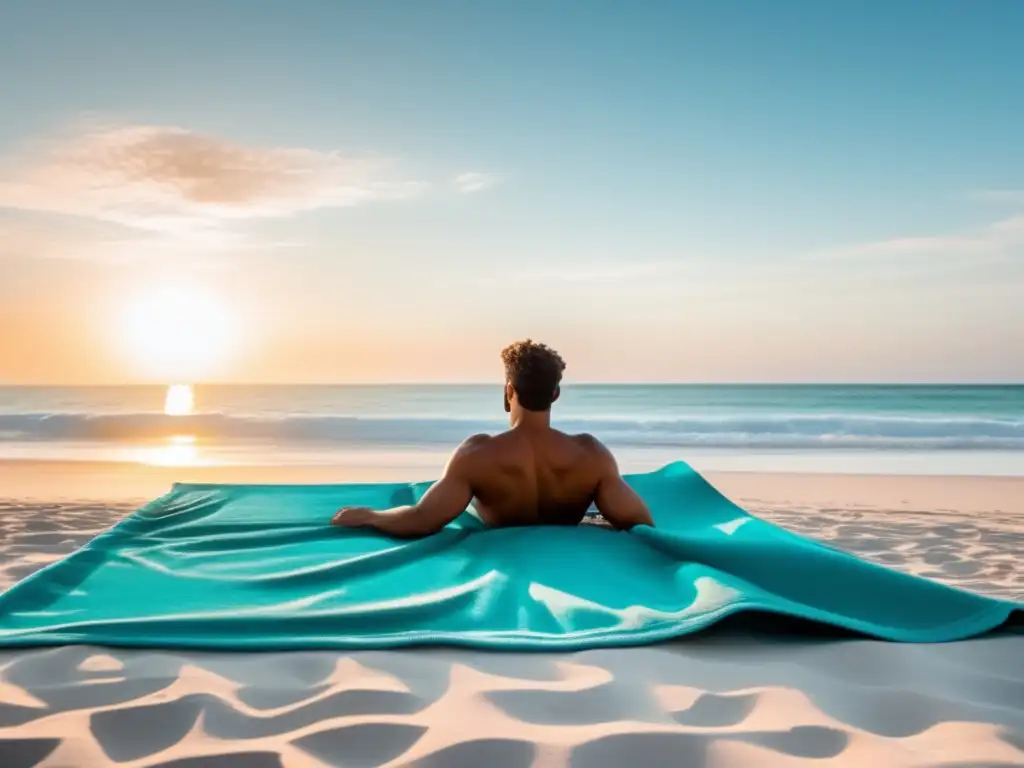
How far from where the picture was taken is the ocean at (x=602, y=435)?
37.7 feet

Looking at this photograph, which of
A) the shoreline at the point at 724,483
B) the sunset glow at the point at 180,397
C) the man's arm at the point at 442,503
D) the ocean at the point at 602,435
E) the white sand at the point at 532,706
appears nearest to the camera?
the white sand at the point at 532,706

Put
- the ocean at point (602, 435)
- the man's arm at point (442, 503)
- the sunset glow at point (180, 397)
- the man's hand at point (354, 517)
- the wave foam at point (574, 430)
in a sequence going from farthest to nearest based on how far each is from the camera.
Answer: the sunset glow at point (180, 397)
the wave foam at point (574, 430)
the ocean at point (602, 435)
the man's hand at point (354, 517)
the man's arm at point (442, 503)

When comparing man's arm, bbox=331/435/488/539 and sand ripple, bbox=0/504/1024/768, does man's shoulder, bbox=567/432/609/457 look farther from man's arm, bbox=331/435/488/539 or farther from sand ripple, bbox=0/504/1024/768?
sand ripple, bbox=0/504/1024/768

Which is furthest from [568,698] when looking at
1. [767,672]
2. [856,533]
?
[856,533]

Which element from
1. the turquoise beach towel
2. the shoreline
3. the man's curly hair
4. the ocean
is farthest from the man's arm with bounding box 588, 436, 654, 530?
the ocean

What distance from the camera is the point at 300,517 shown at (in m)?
4.70

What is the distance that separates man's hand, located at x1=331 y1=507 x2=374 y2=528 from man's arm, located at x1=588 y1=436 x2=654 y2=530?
3.59ft

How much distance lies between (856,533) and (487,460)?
2904mm

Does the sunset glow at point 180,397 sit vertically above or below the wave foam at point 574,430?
above

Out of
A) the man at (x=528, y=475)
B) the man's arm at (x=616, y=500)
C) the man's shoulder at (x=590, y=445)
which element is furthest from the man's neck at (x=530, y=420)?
the man's arm at (x=616, y=500)

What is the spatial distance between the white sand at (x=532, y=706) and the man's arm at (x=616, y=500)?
1170mm

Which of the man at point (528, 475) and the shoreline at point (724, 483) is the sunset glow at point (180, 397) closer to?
the shoreline at point (724, 483)

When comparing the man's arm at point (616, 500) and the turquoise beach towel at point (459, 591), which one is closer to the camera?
the turquoise beach towel at point (459, 591)

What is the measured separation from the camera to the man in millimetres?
4105
